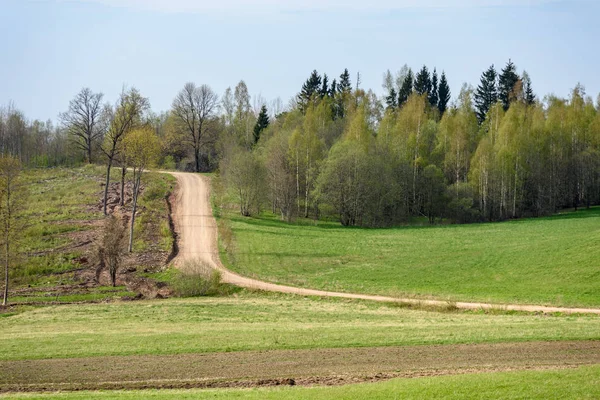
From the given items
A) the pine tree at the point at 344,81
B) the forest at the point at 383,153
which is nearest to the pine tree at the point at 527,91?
the forest at the point at 383,153

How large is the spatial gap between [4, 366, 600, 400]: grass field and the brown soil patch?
1.19m

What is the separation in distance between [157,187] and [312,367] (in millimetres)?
64833

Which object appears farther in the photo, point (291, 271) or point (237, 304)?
point (291, 271)

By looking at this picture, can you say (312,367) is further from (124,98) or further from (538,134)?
(538,134)

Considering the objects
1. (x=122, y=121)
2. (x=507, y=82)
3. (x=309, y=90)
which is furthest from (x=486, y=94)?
(x=122, y=121)

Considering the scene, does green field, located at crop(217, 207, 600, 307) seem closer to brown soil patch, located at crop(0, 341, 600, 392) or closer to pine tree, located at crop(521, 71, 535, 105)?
brown soil patch, located at crop(0, 341, 600, 392)

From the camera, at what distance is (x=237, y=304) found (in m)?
38.0

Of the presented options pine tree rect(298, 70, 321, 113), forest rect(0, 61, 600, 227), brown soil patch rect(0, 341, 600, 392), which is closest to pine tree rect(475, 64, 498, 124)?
forest rect(0, 61, 600, 227)

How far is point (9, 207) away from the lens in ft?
145

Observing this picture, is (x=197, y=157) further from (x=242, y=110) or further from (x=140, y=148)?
(x=140, y=148)

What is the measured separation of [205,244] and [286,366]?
4117 centimetres

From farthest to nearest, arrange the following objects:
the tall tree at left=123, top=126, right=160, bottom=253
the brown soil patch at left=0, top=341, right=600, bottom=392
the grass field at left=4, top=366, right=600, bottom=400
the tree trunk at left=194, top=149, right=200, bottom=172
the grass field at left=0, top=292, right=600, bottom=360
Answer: the tree trunk at left=194, top=149, right=200, bottom=172 → the tall tree at left=123, top=126, right=160, bottom=253 → the grass field at left=0, top=292, right=600, bottom=360 → the brown soil patch at left=0, top=341, right=600, bottom=392 → the grass field at left=4, top=366, right=600, bottom=400

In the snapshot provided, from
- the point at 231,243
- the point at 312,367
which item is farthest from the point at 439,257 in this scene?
the point at 312,367

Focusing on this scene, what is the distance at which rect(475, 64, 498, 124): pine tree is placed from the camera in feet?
401
